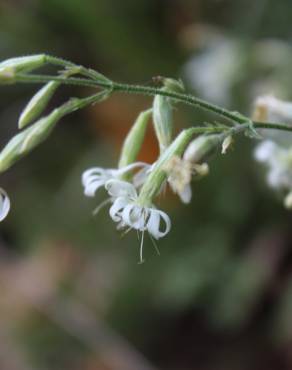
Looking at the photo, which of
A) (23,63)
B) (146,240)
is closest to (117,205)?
(23,63)

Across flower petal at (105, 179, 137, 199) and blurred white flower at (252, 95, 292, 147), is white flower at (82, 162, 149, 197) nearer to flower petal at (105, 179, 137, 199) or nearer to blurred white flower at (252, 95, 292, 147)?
flower petal at (105, 179, 137, 199)

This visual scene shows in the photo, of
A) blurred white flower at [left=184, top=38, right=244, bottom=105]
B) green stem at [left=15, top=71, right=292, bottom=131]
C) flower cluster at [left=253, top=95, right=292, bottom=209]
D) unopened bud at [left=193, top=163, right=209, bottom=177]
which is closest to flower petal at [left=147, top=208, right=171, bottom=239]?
unopened bud at [left=193, top=163, right=209, bottom=177]

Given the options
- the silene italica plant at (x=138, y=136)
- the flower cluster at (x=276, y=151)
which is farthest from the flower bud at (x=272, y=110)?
the silene italica plant at (x=138, y=136)

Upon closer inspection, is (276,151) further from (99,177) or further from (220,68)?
(220,68)

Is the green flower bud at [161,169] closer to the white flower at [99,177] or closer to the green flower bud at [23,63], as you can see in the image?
the white flower at [99,177]

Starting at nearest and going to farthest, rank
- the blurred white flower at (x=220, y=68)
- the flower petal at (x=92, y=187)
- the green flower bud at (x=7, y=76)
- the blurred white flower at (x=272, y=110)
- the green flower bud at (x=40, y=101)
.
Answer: the green flower bud at (x=7, y=76)
the green flower bud at (x=40, y=101)
the flower petal at (x=92, y=187)
the blurred white flower at (x=272, y=110)
the blurred white flower at (x=220, y=68)

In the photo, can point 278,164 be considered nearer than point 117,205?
No
